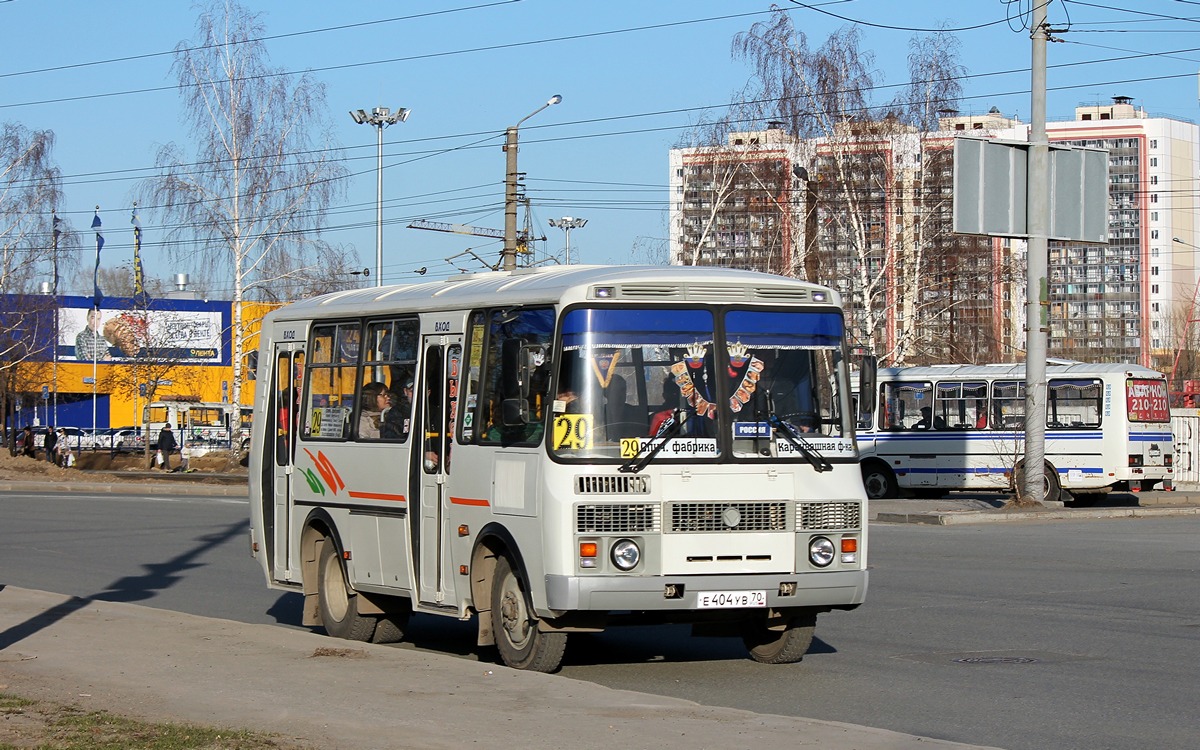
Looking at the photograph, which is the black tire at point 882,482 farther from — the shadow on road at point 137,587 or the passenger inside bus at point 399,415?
the passenger inside bus at point 399,415

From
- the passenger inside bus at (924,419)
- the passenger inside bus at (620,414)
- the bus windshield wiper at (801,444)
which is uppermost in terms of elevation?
the passenger inside bus at (620,414)

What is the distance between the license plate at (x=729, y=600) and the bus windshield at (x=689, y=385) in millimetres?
903

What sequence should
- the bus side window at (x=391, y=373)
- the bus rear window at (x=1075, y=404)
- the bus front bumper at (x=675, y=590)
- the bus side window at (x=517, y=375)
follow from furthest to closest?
the bus rear window at (x=1075, y=404) → the bus side window at (x=391, y=373) → the bus side window at (x=517, y=375) → the bus front bumper at (x=675, y=590)

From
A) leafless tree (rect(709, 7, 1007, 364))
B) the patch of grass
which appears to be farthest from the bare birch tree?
the patch of grass

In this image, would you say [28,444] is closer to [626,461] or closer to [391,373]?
[391,373]

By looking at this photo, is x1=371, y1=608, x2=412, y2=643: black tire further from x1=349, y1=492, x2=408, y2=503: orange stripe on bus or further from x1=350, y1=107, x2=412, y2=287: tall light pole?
x1=350, y1=107, x2=412, y2=287: tall light pole

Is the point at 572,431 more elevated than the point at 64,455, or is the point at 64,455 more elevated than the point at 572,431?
the point at 572,431

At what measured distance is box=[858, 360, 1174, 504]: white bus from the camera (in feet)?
107

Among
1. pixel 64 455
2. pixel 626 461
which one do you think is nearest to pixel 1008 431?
pixel 626 461

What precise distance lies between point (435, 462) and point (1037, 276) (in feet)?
63.4

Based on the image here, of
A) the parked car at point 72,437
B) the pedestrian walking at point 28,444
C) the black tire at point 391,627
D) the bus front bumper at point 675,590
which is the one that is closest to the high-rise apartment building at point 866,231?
the pedestrian walking at point 28,444

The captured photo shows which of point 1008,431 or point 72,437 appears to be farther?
point 72,437

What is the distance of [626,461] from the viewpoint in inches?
398

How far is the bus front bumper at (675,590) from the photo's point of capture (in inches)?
392
